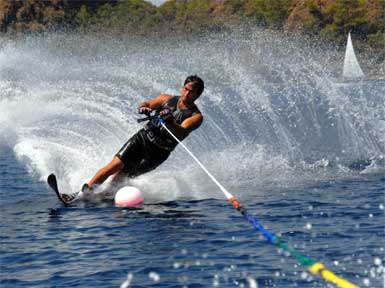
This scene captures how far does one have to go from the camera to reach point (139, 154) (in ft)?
34.1

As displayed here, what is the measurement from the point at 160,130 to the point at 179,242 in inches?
111

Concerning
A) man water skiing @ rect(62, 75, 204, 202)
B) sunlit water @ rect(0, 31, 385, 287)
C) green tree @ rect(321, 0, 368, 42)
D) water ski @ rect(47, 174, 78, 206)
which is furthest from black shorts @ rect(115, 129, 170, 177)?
green tree @ rect(321, 0, 368, 42)

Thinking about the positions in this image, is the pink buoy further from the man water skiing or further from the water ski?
the water ski

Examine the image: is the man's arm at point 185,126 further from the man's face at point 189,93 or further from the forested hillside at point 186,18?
the forested hillside at point 186,18

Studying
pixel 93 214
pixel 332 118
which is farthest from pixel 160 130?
pixel 332 118

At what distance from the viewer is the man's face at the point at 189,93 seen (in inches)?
389

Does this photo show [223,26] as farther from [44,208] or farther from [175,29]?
[44,208]

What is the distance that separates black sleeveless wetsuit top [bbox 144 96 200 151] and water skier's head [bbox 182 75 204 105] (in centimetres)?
17

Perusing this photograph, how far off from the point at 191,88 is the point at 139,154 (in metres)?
1.33

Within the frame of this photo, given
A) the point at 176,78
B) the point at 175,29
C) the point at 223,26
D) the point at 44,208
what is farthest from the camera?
the point at 175,29

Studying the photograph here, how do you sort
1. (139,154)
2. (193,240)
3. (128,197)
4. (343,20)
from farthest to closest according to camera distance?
1. (343,20)
2. (139,154)
3. (128,197)
4. (193,240)

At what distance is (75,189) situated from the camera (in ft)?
36.3

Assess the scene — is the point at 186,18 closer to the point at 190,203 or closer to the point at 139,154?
the point at 139,154

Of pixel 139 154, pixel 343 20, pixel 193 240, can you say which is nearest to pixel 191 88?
pixel 139 154
